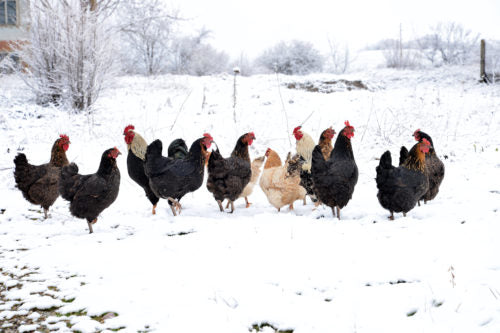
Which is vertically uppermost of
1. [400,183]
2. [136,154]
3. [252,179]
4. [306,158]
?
[136,154]

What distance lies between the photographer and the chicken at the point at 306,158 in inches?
217

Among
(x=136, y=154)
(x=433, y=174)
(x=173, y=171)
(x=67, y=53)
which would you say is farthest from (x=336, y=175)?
(x=67, y=53)

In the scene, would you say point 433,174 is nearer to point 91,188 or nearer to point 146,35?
point 91,188

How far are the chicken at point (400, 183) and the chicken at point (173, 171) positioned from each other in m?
2.57

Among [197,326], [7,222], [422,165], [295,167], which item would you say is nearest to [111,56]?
[7,222]

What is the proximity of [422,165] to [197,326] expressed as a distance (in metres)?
3.77

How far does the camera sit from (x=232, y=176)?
545cm

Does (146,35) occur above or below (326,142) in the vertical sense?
above

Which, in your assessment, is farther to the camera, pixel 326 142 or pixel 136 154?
pixel 326 142

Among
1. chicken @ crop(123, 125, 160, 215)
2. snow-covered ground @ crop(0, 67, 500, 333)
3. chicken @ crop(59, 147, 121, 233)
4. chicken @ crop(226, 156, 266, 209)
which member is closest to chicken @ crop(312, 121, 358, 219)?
snow-covered ground @ crop(0, 67, 500, 333)

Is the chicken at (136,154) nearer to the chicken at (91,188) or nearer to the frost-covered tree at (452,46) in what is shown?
the chicken at (91,188)

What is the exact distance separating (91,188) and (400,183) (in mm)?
3986

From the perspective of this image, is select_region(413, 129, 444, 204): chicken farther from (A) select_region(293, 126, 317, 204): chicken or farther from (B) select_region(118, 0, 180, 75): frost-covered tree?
(B) select_region(118, 0, 180, 75): frost-covered tree

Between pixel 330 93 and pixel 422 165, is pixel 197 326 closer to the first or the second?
pixel 422 165
